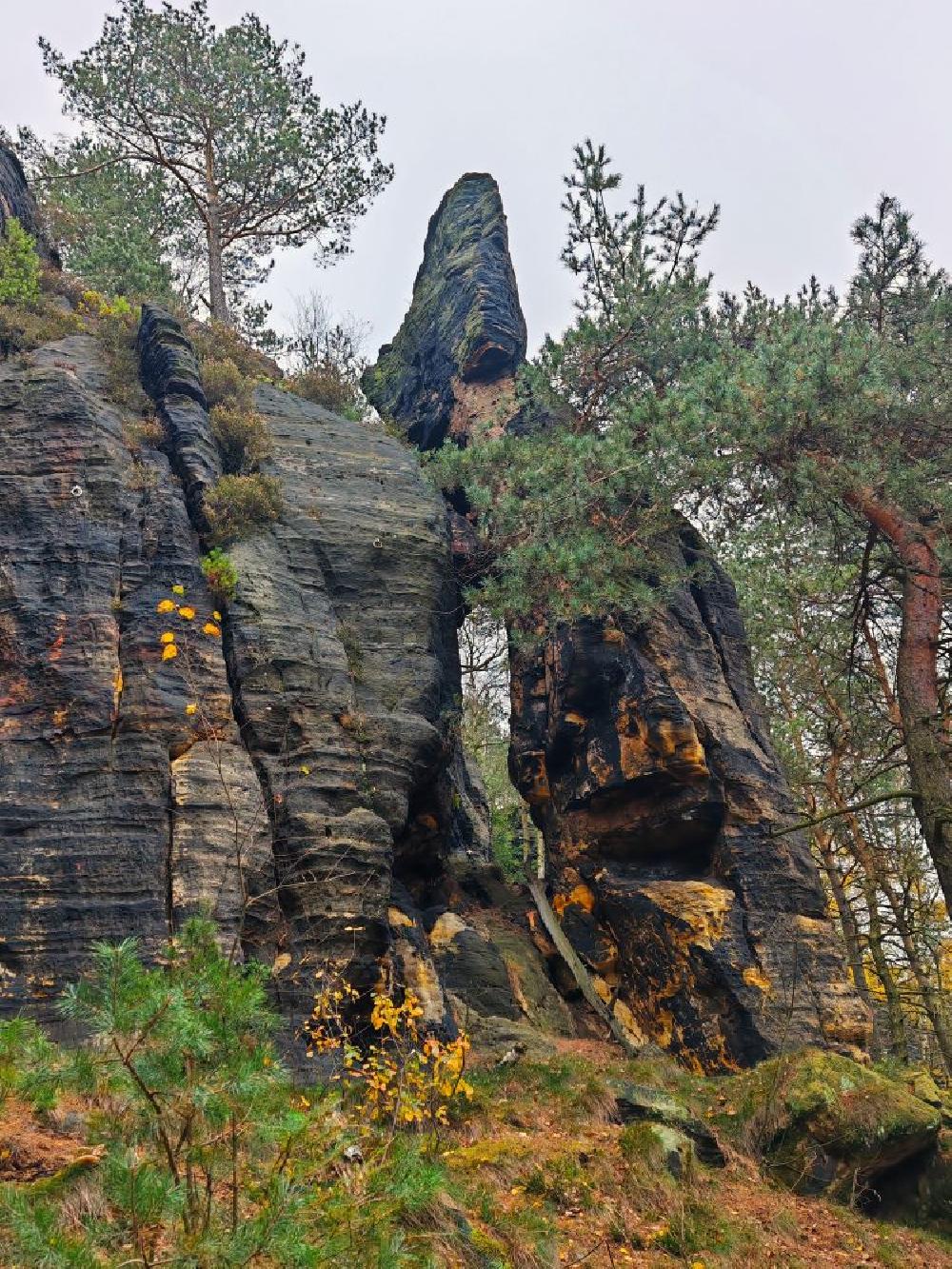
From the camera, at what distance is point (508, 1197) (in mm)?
6539

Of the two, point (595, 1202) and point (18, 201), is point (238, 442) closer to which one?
point (18, 201)

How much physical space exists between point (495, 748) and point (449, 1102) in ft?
66.7

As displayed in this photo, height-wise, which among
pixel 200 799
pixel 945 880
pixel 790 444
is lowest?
pixel 945 880

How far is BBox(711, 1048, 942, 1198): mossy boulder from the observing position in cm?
812

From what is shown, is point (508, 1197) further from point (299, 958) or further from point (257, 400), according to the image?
point (257, 400)

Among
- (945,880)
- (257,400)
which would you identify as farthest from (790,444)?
(257,400)

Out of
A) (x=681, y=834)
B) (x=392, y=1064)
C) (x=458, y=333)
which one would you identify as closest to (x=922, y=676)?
(x=681, y=834)

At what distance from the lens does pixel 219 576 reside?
36.6ft

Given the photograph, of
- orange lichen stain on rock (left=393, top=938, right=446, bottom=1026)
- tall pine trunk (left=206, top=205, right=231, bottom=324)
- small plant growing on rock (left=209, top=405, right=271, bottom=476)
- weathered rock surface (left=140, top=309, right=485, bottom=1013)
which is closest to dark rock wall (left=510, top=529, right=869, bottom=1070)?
weathered rock surface (left=140, top=309, right=485, bottom=1013)

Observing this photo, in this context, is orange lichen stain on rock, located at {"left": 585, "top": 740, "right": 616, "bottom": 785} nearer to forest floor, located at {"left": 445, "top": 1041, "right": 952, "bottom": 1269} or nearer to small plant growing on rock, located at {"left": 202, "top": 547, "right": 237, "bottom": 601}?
forest floor, located at {"left": 445, "top": 1041, "right": 952, "bottom": 1269}

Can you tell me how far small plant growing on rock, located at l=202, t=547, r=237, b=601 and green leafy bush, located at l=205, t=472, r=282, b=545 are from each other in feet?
2.40

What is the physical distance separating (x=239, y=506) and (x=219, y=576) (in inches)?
60.2

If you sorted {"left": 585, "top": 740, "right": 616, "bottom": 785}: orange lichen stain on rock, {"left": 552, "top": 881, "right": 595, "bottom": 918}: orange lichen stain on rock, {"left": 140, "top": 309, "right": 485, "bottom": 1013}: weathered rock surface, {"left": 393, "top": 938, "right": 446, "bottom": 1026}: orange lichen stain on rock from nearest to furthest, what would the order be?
{"left": 140, "top": 309, "right": 485, "bottom": 1013}: weathered rock surface, {"left": 393, "top": 938, "right": 446, "bottom": 1026}: orange lichen stain on rock, {"left": 585, "top": 740, "right": 616, "bottom": 785}: orange lichen stain on rock, {"left": 552, "top": 881, "right": 595, "bottom": 918}: orange lichen stain on rock

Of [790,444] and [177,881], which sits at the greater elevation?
[790,444]
